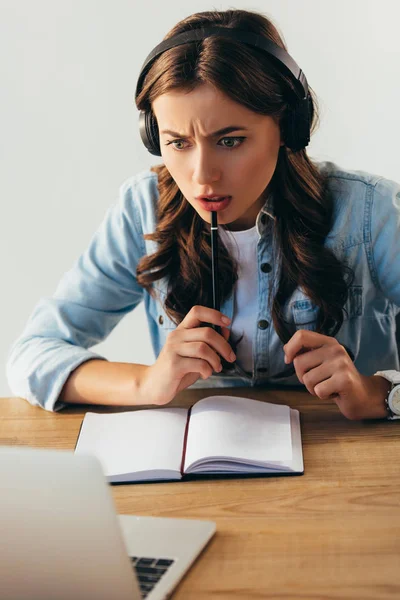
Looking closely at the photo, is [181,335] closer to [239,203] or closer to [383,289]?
[239,203]

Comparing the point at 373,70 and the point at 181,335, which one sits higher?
the point at 373,70

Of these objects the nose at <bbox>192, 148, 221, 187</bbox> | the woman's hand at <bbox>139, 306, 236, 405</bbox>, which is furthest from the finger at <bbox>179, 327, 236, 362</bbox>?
the nose at <bbox>192, 148, 221, 187</bbox>

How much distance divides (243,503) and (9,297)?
181cm

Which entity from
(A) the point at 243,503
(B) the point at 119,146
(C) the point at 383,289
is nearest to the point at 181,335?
(A) the point at 243,503

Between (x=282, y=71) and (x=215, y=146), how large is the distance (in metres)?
0.16

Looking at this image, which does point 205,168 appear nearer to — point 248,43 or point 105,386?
point 248,43

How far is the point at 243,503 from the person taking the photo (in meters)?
1.07

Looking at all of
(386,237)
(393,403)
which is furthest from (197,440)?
(386,237)

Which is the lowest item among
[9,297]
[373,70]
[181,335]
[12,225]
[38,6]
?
[9,297]

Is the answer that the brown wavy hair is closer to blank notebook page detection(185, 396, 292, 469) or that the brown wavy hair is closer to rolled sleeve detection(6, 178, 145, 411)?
rolled sleeve detection(6, 178, 145, 411)

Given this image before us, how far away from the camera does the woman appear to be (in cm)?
130

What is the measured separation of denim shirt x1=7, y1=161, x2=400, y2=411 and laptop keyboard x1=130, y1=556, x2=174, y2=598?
554 mm

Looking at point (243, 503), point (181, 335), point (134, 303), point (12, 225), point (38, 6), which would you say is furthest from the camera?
point (12, 225)

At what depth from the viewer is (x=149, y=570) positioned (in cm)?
90
